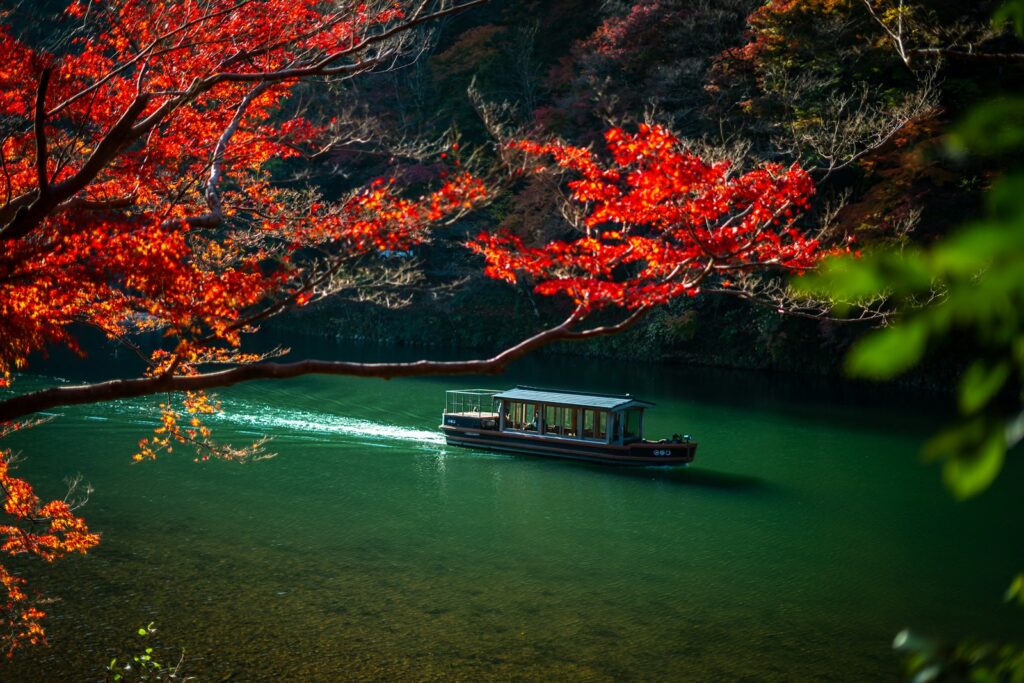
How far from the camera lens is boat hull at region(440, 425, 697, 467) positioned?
1647 centimetres

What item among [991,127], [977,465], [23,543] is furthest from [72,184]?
[977,465]

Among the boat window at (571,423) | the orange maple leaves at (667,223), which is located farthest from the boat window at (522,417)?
the orange maple leaves at (667,223)

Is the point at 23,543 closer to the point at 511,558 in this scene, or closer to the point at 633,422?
the point at 511,558

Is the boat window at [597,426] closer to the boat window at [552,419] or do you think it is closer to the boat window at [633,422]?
the boat window at [633,422]

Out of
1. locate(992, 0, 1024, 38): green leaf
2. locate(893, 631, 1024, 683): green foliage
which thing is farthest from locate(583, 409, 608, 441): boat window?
locate(992, 0, 1024, 38): green leaf

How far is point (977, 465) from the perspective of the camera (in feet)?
2.96

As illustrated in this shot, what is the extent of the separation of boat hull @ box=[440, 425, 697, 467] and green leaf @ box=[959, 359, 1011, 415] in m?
15.6

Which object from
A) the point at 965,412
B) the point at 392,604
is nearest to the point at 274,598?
the point at 392,604

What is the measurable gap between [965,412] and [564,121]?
2804 centimetres

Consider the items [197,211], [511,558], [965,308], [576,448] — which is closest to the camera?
[965,308]

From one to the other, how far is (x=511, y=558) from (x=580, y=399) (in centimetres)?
650

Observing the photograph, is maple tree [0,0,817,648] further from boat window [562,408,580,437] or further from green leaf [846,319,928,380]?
boat window [562,408,580,437]

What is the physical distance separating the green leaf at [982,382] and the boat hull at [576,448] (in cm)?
1563

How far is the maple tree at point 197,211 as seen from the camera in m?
5.70
